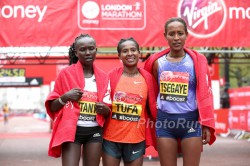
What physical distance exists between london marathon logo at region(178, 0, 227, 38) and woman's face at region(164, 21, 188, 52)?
5082 mm

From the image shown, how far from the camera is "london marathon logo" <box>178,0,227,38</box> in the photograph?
32.9 feet

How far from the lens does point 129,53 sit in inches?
205

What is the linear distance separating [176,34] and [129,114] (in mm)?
965

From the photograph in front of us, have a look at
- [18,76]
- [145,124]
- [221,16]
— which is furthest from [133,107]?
[18,76]

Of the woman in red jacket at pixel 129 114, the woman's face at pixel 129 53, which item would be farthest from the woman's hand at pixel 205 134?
the woman's face at pixel 129 53

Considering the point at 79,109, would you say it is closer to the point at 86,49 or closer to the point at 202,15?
the point at 86,49

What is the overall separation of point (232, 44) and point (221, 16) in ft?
2.08

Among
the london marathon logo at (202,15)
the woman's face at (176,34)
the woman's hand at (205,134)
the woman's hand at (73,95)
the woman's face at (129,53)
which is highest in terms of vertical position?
the london marathon logo at (202,15)

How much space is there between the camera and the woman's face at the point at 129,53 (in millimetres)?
5207

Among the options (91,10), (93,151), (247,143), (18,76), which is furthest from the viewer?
(18,76)

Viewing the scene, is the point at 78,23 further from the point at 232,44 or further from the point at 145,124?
the point at 145,124

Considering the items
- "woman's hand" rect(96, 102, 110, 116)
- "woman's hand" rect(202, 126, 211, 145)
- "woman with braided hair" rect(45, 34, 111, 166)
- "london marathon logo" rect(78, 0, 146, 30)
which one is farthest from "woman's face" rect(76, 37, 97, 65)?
"london marathon logo" rect(78, 0, 146, 30)

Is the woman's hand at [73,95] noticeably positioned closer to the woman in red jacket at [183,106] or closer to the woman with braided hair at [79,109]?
the woman with braided hair at [79,109]

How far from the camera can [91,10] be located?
9766mm
